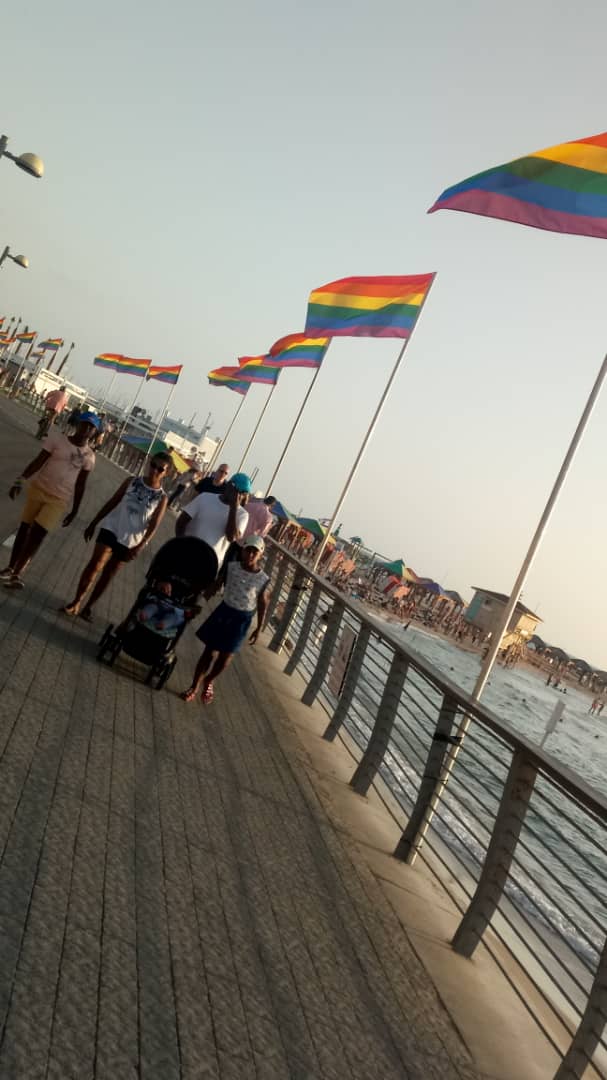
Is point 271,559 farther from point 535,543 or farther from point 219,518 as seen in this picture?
point 535,543

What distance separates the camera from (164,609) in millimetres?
6980

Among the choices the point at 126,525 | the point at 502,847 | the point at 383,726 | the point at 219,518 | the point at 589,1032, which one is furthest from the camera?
the point at 126,525

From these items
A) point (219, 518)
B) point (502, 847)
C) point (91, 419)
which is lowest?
point (502, 847)

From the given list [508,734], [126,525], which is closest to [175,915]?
[508,734]

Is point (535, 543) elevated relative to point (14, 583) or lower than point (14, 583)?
elevated

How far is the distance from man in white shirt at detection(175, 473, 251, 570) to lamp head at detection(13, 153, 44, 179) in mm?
13590

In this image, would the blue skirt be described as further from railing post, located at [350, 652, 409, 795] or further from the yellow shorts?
the yellow shorts

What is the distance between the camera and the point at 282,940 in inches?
148

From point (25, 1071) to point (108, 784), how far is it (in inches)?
86.0

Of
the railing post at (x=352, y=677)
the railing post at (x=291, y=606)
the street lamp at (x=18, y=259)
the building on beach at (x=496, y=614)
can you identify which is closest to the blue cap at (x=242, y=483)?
the railing post at (x=352, y=677)

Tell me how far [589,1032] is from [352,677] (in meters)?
4.41

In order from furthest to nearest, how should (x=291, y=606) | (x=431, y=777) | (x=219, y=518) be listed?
(x=291, y=606) < (x=219, y=518) < (x=431, y=777)

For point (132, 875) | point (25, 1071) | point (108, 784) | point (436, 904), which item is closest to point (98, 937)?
point (132, 875)

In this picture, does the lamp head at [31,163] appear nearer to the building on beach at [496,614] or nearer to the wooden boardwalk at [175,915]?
the wooden boardwalk at [175,915]
